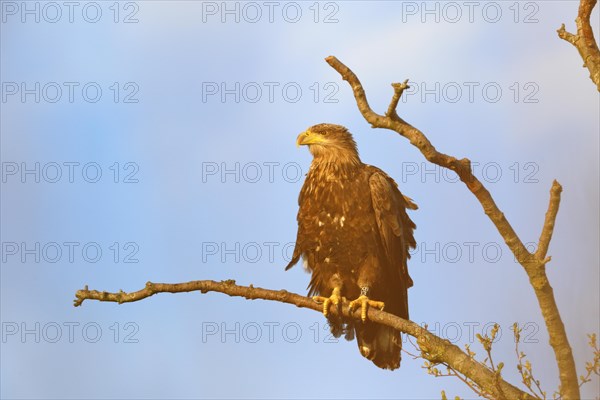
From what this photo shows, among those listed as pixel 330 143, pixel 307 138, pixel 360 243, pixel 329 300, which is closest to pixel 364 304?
pixel 329 300

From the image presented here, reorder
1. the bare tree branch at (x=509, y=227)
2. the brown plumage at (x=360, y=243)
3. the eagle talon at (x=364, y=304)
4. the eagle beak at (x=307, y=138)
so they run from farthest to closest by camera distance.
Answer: the eagle beak at (x=307, y=138), the brown plumage at (x=360, y=243), the eagle talon at (x=364, y=304), the bare tree branch at (x=509, y=227)

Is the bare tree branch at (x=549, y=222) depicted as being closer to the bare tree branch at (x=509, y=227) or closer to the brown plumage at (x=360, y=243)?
the bare tree branch at (x=509, y=227)

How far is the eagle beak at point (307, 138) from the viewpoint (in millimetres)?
8227

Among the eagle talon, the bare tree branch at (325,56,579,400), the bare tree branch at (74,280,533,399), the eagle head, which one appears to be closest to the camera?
the bare tree branch at (325,56,579,400)

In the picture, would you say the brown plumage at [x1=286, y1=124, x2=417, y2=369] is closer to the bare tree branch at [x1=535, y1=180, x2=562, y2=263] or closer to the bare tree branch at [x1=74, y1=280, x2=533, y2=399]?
the bare tree branch at [x1=74, y1=280, x2=533, y2=399]

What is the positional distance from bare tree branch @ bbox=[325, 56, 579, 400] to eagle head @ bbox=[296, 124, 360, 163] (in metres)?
2.92

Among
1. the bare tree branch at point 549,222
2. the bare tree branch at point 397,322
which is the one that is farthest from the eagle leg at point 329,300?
the bare tree branch at point 549,222

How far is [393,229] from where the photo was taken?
7.36 meters

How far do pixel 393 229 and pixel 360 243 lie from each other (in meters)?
0.32

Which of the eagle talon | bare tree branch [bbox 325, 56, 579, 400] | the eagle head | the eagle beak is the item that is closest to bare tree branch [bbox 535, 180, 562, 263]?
bare tree branch [bbox 325, 56, 579, 400]

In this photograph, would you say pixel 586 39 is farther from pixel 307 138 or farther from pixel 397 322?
pixel 307 138

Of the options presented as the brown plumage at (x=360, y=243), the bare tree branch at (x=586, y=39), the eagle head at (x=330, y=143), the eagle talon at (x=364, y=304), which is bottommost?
the eagle talon at (x=364, y=304)

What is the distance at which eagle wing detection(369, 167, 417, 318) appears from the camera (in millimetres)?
7352

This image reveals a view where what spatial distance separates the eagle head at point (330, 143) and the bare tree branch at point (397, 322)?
182cm
